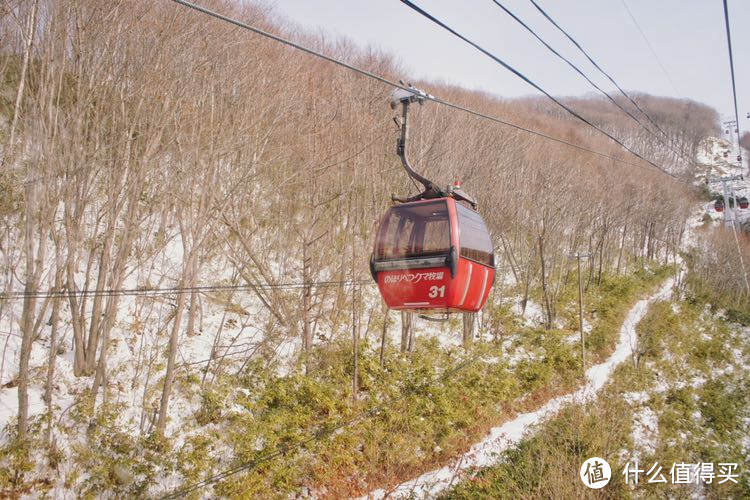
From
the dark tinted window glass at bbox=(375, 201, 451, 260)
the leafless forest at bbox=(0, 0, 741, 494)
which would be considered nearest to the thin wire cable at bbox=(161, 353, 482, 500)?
the leafless forest at bbox=(0, 0, 741, 494)

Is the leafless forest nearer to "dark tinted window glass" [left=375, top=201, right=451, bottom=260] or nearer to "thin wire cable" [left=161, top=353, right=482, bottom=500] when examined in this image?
"thin wire cable" [left=161, top=353, right=482, bottom=500]

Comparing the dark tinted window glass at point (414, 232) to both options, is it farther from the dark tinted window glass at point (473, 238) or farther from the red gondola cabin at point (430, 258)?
the dark tinted window glass at point (473, 238)

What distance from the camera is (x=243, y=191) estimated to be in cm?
1290

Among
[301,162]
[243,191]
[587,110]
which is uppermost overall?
[587,110]

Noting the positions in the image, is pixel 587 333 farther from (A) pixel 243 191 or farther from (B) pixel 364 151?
(A) pixel 243 191

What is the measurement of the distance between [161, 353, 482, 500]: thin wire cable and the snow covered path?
1617 mm

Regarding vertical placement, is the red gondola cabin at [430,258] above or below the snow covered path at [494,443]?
above

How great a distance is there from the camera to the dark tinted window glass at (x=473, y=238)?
6.38m

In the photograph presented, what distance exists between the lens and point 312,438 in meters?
10.2

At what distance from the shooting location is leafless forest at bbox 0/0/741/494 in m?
8.27

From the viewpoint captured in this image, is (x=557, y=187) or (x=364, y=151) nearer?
(x=364, y=151)

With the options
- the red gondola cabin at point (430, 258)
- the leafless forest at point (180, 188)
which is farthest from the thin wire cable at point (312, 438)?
the red gondola cabin at point (430, 258)

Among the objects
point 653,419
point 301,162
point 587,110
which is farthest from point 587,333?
point 587,110

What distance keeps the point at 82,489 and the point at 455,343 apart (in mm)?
11699
